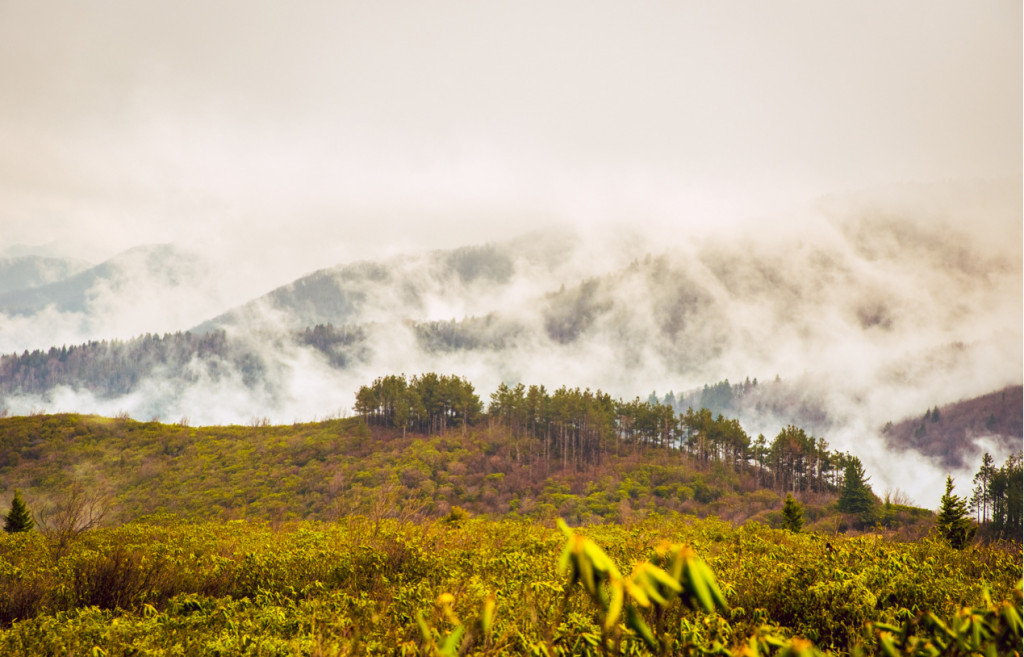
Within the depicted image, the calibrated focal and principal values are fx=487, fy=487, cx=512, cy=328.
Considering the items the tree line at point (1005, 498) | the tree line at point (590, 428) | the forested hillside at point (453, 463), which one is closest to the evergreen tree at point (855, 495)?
the forested hillside at point (453, 463)

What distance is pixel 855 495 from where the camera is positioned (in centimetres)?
5531

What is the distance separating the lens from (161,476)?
63344 millimetres

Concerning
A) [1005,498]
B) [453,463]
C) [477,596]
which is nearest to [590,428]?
[453,463]

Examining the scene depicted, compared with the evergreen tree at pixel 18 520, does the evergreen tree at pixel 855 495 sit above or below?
below

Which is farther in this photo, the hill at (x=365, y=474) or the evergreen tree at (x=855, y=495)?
the hill at (x=365, y=474)

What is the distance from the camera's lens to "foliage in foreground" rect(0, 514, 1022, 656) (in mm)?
3768

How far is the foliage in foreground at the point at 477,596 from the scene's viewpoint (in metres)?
3.77

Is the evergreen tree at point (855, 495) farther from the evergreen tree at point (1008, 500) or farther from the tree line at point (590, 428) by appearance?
the tree line at point (590, 428)

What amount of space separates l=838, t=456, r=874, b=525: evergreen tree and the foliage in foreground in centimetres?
5083

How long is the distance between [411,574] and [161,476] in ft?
227

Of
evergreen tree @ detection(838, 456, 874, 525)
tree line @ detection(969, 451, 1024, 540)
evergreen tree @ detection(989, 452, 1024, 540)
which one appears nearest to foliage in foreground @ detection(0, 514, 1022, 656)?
evergreen tree @ detection(838, 456, 874, 525)

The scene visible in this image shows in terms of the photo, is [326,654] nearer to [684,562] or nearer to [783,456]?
[684,562]

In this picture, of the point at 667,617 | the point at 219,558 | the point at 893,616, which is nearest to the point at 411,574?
the point at 219,558

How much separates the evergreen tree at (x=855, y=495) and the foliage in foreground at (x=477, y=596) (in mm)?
50827
